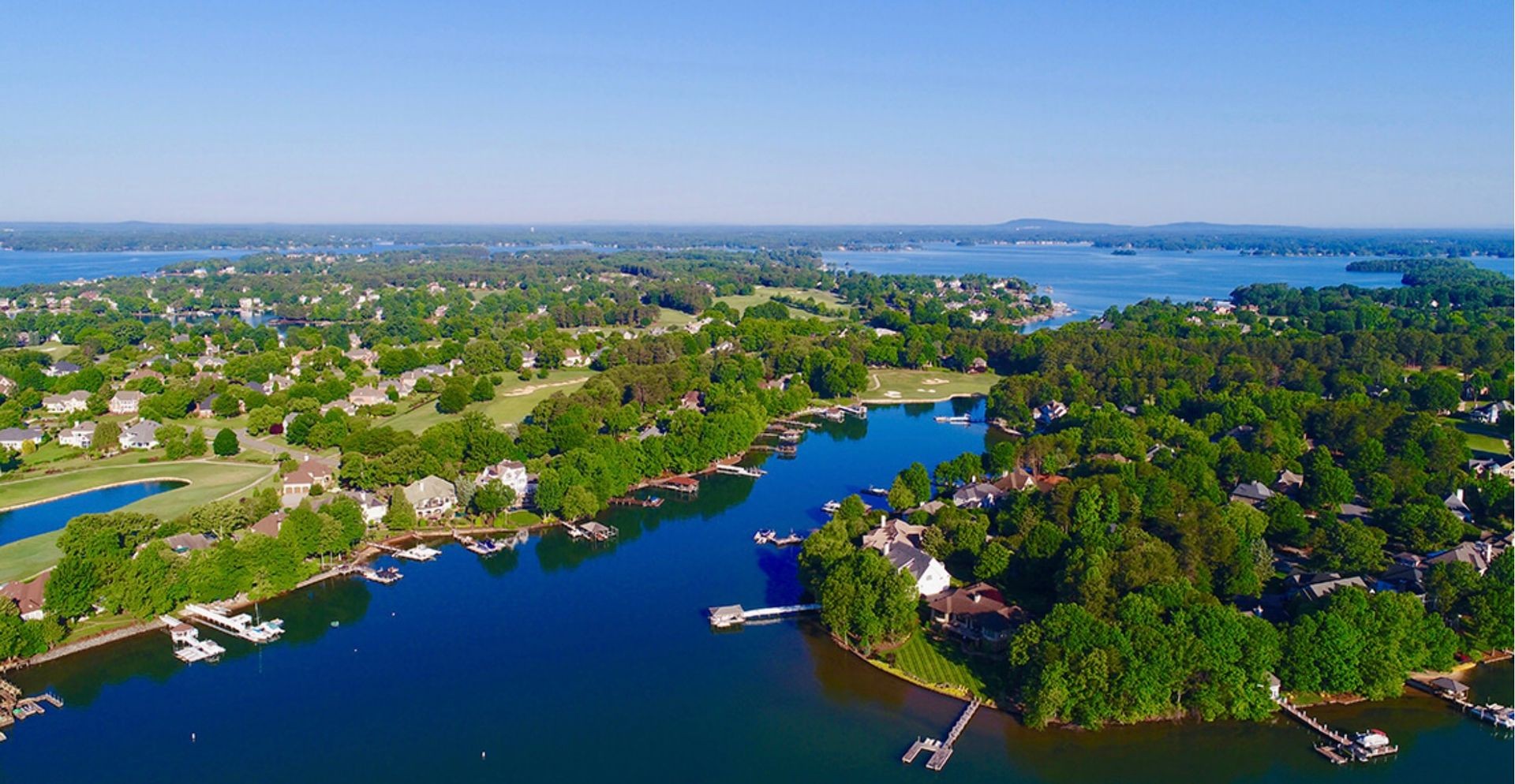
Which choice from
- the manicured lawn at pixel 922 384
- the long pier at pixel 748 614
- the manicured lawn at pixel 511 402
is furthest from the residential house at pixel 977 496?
the manicured lawn at pixel 511 402

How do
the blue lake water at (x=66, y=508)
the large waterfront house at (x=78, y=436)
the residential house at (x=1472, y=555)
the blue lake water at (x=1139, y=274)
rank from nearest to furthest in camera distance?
the residential house at (x=1472, y=555)
the blue lake water at (x=66, y=508)
the large waterfront house at (x=78, y=436)
the blue lake water at (x=1139, y=274)

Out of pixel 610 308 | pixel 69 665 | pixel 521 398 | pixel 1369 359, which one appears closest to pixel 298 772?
pixel 69 665

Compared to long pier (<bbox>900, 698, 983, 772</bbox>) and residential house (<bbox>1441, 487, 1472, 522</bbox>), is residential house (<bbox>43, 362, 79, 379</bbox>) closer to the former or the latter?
long pier (<bbox>900, 698, 983, 772</bbox>)

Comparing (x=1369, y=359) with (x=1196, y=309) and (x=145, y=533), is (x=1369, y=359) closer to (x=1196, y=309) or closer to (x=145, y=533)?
(x=1196, y=309)

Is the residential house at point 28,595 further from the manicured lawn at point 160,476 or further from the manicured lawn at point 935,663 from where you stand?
the manicured lawn at point 935,663

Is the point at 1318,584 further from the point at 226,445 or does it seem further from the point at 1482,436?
the point at 226,445

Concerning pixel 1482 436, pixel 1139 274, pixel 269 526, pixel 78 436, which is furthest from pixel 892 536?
pixel 1139 274
